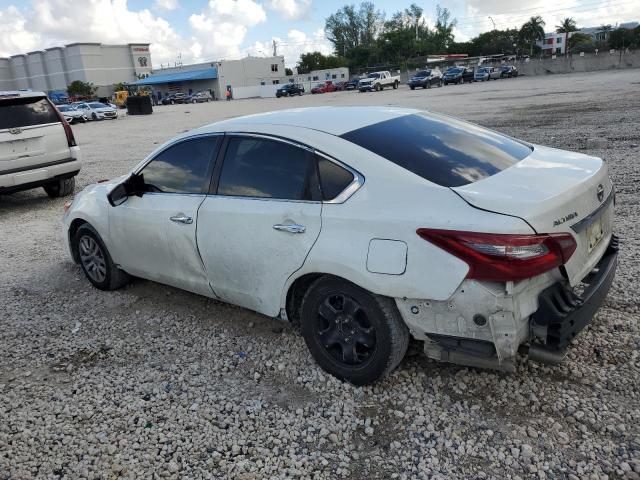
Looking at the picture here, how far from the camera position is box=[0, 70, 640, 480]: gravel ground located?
2.73m

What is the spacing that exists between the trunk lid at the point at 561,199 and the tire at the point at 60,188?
29.4 feet

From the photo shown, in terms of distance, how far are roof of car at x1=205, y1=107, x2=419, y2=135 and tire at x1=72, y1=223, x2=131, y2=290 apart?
72.9 inches

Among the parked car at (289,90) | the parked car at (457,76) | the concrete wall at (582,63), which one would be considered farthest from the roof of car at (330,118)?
the concrete wall at (582,63)

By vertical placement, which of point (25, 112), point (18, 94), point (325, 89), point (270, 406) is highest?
point (18, 94)

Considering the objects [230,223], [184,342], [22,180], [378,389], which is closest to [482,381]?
[378,389]

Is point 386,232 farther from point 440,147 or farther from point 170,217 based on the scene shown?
point 170,217

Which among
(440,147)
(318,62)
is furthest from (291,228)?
(318,62)

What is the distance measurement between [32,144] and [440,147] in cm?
766

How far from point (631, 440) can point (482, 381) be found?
83 cm

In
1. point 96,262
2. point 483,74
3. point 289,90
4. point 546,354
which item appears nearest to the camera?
point 546,354

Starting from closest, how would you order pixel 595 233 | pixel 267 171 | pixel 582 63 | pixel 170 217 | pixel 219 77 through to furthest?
1. pixel 595 233
2. pixel 267 171
3. pixel 170 217
4. pixel 582 63
5. pixel 219 77

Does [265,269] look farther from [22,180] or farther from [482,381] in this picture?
[22,180]

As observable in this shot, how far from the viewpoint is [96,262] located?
518 centimetres

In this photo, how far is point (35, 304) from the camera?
5.07 metres
